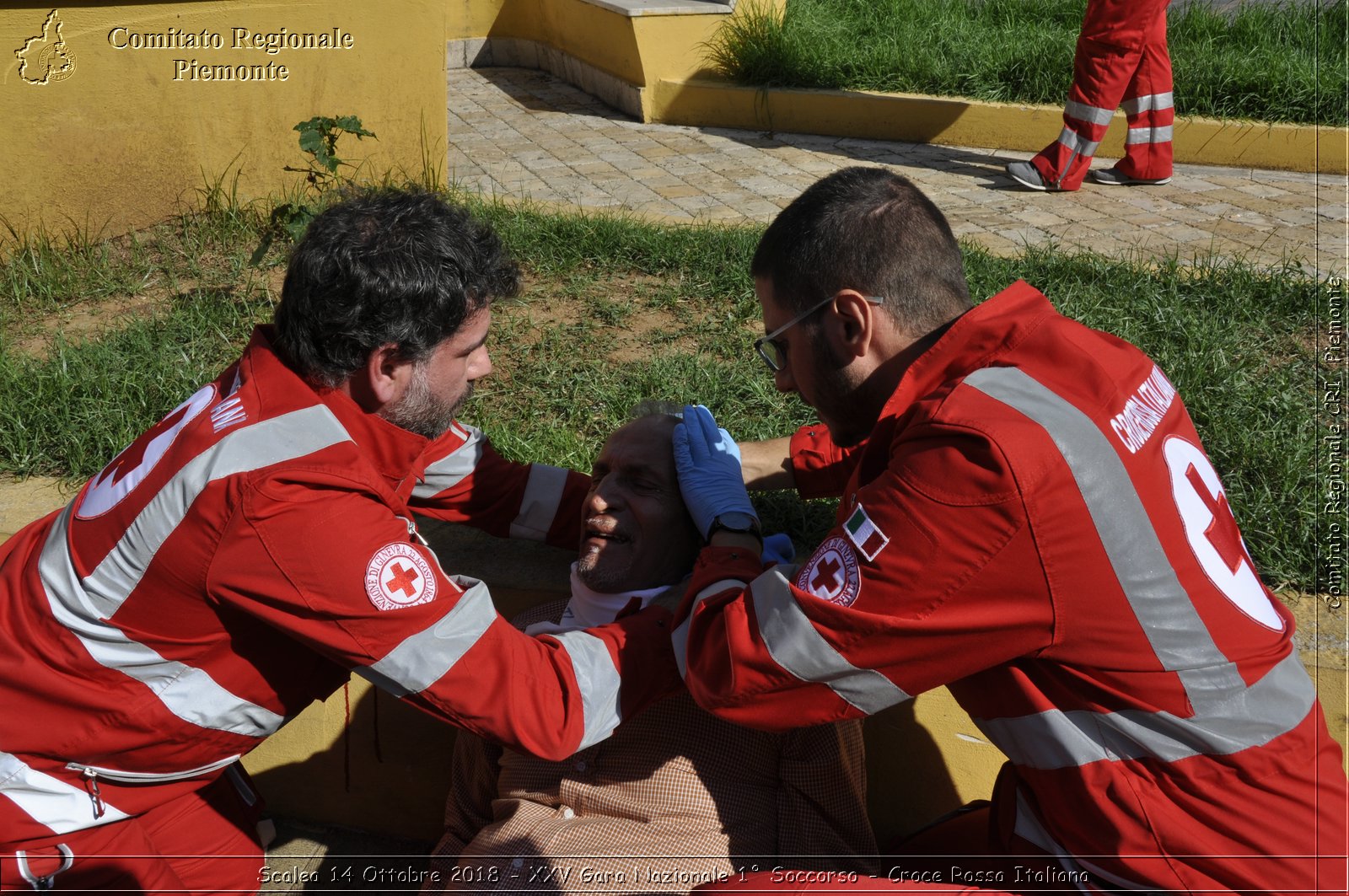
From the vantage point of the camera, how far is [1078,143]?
694 cm

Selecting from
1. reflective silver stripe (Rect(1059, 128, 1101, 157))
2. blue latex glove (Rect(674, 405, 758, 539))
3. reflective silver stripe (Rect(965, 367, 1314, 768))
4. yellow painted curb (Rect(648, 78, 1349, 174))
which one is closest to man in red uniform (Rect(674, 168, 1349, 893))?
reflective silver stripe (Rect(965, 367, 1314, 768))

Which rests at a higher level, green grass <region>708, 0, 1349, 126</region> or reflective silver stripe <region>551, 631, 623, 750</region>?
green grass <region>708, 0, 1349, 126</region>

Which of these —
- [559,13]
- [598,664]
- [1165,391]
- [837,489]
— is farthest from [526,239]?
[559,13]

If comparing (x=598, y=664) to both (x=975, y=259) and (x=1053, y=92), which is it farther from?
(x=1053, y=92)

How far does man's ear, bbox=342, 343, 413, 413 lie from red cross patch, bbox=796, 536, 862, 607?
3.14 ft

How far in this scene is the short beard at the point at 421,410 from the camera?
8.06 ft

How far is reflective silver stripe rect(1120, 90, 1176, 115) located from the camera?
23.3 feet

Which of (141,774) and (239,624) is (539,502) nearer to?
(239,624)

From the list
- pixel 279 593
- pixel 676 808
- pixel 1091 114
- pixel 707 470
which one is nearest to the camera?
pixel 279 593

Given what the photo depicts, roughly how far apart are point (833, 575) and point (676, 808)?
34.4 inches

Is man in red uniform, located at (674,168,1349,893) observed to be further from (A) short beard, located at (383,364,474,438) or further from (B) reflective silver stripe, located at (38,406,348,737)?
(B) reflective silver stripe, located at (38,406,348,737)

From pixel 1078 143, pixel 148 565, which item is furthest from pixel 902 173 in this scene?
pixel 148 565

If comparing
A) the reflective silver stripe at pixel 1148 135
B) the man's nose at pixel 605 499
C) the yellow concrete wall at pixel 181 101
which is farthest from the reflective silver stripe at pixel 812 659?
the reflective silver stripe at pixel 1148 135

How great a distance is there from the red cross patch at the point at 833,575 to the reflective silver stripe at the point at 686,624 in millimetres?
238
